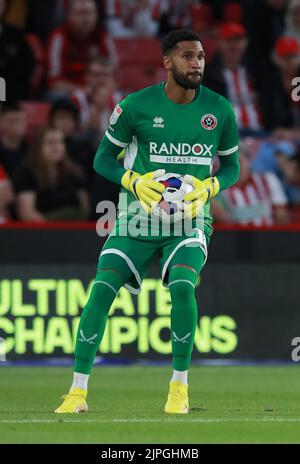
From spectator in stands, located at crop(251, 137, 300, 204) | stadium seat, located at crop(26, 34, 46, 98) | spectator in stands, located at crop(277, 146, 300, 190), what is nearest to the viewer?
spectator in stands, located at crop(251, 137, 300, 204)

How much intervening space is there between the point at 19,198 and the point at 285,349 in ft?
10.8

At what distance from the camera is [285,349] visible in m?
13.1

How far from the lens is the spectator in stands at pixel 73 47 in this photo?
16.5 meters

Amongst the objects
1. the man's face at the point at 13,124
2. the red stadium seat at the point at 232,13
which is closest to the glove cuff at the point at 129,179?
the man's face at the point at 13,124

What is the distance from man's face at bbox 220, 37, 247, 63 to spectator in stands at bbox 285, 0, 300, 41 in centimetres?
138

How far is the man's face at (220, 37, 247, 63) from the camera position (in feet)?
54.4

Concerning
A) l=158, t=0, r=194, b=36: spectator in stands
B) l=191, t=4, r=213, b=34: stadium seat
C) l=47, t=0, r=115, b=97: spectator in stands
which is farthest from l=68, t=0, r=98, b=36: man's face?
l=191, t=4, r=213, b=34: stadium seat

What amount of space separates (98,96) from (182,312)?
25.1 ft

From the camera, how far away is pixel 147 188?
855 cm

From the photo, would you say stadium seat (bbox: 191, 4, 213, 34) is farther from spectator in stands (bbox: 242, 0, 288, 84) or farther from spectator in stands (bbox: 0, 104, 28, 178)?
spectator in stands (bbox: 0, 104, 28, 178)

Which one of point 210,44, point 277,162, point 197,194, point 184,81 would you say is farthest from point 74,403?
point 210,44

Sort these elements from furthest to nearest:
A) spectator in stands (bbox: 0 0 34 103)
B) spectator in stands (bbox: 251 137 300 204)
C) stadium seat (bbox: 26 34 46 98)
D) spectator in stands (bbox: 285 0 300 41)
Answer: spectator in stands (bbox: 285 0 300 41) → stadium seat (bbox: 26 34 46 98) → spectator in stands (bbox: 0 0 34 103) → spectator in stands (bbox: 251 137 300 204)
